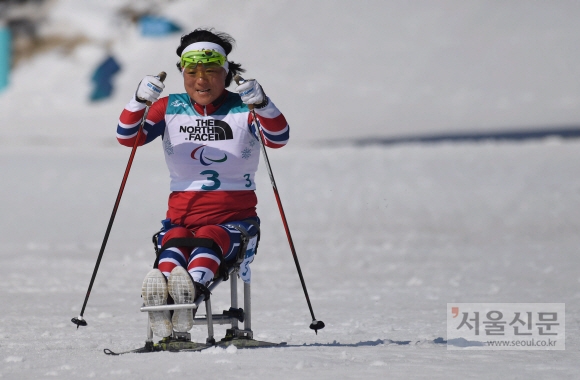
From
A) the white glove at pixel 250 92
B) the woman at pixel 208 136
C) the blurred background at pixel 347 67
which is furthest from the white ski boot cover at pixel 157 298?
the blurred background at pixel 347 67

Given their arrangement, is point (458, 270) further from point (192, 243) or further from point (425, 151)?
point (425, 151)

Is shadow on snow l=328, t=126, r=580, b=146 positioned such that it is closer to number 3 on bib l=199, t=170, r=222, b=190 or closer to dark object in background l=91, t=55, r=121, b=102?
dark object in background l=91, t=55, r=121, b=102

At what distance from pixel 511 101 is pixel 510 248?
20.1 metres

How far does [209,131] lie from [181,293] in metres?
0.98

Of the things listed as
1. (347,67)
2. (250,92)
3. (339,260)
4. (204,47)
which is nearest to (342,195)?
(339,260)

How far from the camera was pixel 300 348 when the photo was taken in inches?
181

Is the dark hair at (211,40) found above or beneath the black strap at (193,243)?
above

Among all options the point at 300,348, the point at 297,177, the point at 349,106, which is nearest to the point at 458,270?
the point at 300,348

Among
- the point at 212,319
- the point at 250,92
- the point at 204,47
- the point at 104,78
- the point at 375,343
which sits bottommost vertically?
the point at 375,343

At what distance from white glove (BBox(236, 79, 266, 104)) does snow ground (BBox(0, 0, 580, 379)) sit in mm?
1220

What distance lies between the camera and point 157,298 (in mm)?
4254

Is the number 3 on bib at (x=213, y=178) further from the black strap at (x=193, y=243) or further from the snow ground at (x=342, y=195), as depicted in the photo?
the snow ground at (x=342, y=195)
